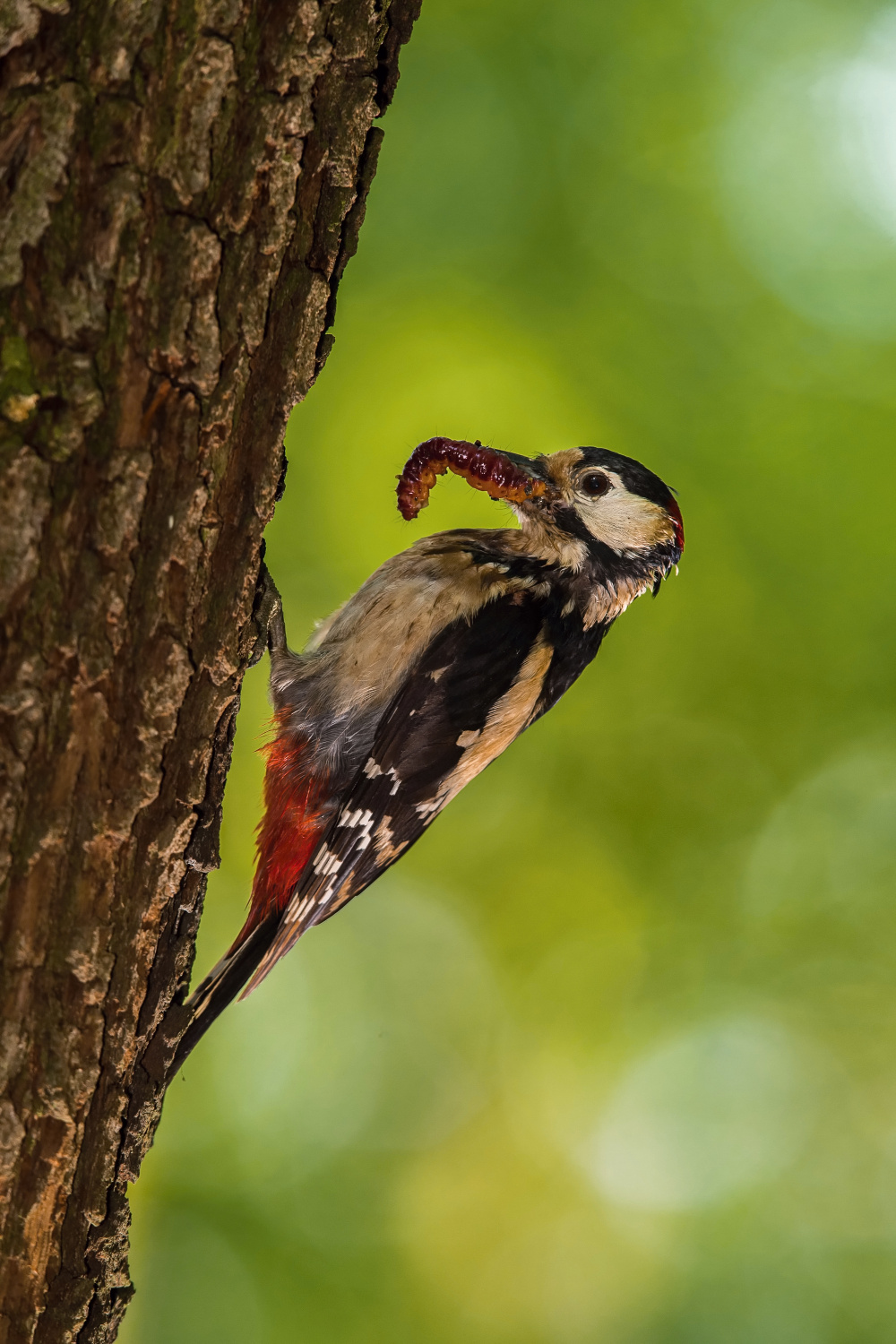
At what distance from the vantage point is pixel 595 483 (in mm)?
3102

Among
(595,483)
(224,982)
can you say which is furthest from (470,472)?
(224,982)

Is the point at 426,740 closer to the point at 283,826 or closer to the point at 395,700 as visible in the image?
the point at 395,700

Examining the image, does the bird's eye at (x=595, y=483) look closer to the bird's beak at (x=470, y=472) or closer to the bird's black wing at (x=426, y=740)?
the bird's beak at (x=470, y=472)

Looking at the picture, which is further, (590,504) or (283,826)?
(590,504)

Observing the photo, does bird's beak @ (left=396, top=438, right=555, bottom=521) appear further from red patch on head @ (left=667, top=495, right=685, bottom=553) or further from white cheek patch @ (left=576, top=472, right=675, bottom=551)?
red patch on head @ (left=667, top=495, right=685, bottom=553)

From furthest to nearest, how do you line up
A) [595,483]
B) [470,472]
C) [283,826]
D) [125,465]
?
1. [595,483]
2. [470,472]
3. [283,826]
4. [125,465]

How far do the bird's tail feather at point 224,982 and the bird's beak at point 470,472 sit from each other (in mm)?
1143

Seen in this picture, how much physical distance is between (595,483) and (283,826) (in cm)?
133

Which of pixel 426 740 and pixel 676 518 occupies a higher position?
pixel 676 518

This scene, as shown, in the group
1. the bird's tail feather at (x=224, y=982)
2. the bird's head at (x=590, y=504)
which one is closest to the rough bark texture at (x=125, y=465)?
the bird's tail feather at (x=224, y=982)

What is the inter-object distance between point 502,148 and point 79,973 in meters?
3.80

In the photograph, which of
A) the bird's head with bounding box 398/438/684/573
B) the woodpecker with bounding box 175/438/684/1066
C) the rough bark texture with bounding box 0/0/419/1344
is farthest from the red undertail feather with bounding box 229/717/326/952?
the rough bark texture with bounding box 0/0/419/1344

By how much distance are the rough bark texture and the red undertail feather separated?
107 centimetres

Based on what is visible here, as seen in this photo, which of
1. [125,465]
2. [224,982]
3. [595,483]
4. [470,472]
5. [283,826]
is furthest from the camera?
[595,483]
